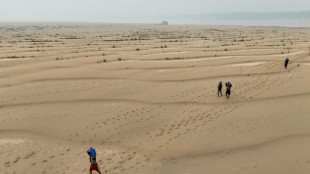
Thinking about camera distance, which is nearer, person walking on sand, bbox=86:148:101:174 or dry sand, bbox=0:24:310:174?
person walking on sand, bbox=86:148:101:174

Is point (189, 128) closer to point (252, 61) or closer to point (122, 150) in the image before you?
point (122, 150)

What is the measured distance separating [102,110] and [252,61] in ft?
52.6

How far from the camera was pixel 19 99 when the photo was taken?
14812 millimetres

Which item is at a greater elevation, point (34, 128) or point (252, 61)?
point (252, 61)

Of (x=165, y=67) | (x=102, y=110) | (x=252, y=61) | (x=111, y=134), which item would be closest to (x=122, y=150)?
(x=111, y=134)

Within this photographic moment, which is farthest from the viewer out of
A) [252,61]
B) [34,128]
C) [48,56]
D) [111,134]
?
[48,56]

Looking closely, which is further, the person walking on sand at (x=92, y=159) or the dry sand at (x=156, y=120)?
the dry sand at (x=156, y=120)

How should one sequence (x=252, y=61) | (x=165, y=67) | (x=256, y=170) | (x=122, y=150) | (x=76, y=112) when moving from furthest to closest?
1. (x=252, y=61)
2. (x=165, y=67)
3. (x=76, y=112)
4. (x=122, y=150)
5. (x=256, y=170)

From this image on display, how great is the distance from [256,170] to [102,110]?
24.9ft

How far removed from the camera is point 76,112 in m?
12.8

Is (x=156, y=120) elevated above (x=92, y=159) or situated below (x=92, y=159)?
below

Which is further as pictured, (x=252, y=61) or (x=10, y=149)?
(x=252, y=61)

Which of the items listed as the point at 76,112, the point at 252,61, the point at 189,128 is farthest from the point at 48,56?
the point at 189,128

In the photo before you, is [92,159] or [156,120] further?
[156,120]
